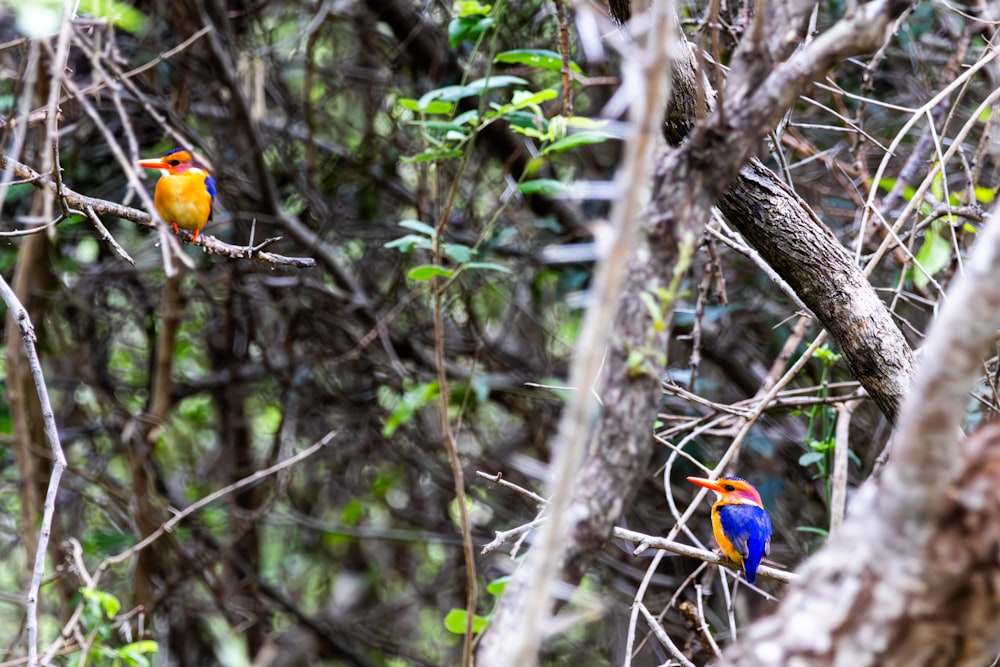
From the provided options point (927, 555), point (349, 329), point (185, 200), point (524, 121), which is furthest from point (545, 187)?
point (349, 329)

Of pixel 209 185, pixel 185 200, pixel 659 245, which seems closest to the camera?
pixel 659 245

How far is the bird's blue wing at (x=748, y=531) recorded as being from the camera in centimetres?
284

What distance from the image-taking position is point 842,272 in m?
2.12

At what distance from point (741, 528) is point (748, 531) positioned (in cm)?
3

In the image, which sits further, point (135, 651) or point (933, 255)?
point (933, 255)

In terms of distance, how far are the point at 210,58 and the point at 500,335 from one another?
203cm

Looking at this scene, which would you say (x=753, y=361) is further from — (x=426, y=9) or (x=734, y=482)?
(x=426, y=9)

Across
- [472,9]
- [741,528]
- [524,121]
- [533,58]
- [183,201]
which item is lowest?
[741,528]

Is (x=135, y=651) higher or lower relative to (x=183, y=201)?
lower

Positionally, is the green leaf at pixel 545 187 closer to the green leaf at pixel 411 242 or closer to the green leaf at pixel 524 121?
the green leaf at pixel 524 121

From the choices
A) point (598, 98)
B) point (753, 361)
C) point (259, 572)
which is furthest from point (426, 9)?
point (259, 572)

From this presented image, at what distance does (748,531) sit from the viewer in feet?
9.45

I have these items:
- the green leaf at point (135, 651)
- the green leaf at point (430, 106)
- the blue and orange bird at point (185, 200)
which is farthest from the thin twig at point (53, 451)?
the blue and orange bird at point (185, 200)

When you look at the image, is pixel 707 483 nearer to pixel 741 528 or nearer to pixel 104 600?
pixel 741 528
